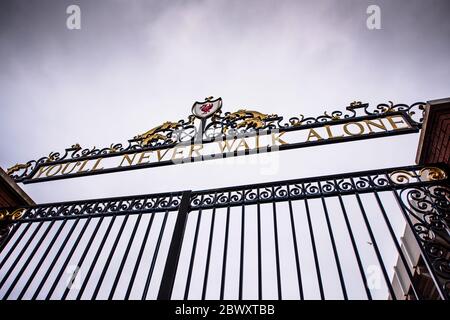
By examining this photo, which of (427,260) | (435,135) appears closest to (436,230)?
(427,260)

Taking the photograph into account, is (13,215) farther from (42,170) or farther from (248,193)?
(248,193)

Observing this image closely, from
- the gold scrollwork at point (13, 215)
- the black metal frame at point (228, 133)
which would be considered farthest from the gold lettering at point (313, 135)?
the gold scrollwork at point (13, 215)

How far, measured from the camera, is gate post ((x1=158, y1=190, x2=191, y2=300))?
304 centimetres

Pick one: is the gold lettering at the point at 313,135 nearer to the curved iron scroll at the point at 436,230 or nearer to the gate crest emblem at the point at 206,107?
the curved iron scroll at the point at 436,230

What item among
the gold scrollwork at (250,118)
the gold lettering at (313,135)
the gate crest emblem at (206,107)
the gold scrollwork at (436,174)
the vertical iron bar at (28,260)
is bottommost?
the vertical iron bar at (28,260)

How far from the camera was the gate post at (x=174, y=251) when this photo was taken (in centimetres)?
304

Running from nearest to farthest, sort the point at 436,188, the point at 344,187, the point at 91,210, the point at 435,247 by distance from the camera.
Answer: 1. the point at 435,247
2. the point at 436,188
3. the point at 344,187
4. the point at 91,210

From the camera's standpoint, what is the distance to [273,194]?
3939mm

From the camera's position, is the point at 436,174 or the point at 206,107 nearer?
the point at 436,174

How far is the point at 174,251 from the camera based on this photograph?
3443 mm
